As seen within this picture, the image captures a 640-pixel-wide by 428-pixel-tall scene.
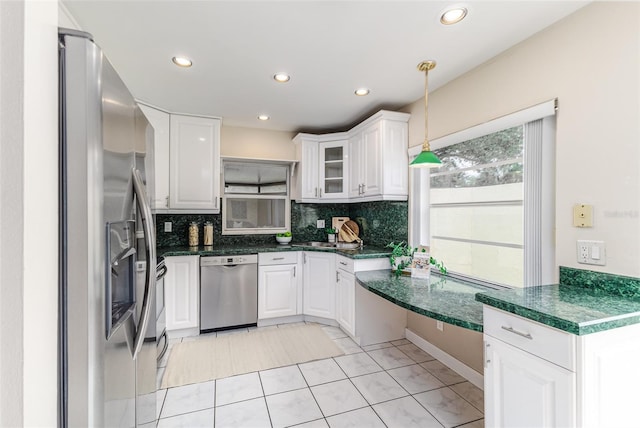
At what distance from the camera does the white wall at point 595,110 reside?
4.44 feet

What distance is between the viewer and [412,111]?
294cm

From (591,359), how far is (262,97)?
9.63 feet

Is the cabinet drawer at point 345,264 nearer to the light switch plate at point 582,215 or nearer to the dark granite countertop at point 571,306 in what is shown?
the dark granite countertop at point 571,306

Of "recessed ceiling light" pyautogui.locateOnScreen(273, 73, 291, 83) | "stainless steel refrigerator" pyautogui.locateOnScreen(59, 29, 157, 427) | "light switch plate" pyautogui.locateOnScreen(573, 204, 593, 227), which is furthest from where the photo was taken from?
"recessed ceiling light" pyautogui.locateOnScreen(273, 73, 291, 83)

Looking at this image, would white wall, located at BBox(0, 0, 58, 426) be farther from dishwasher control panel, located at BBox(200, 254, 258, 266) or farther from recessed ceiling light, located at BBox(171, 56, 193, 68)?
dishwasher control panel, located at BBox(200, 254, 258, 266)

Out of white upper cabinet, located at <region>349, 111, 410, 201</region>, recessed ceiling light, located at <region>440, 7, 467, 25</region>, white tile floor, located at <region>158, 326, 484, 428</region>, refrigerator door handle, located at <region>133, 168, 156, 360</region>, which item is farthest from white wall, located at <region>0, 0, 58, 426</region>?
white upper cabinet, located at <region>349, 111, 410, 201</region>

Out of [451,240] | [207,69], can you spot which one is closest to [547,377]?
[451,240]

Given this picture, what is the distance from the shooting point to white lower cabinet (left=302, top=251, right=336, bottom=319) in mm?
3260

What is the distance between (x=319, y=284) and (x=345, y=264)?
0.57 m

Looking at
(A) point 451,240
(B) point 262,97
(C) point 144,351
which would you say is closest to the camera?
(C) point 144,351

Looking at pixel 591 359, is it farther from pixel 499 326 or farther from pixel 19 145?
pixel 19 145

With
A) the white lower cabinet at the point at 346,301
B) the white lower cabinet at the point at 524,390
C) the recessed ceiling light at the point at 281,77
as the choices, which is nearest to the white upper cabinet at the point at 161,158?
the recessed ceiling light at the point at 281,77

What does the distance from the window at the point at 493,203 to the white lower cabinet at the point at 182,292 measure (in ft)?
7.97

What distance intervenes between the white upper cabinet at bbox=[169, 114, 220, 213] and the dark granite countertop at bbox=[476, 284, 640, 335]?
9.64 ft
